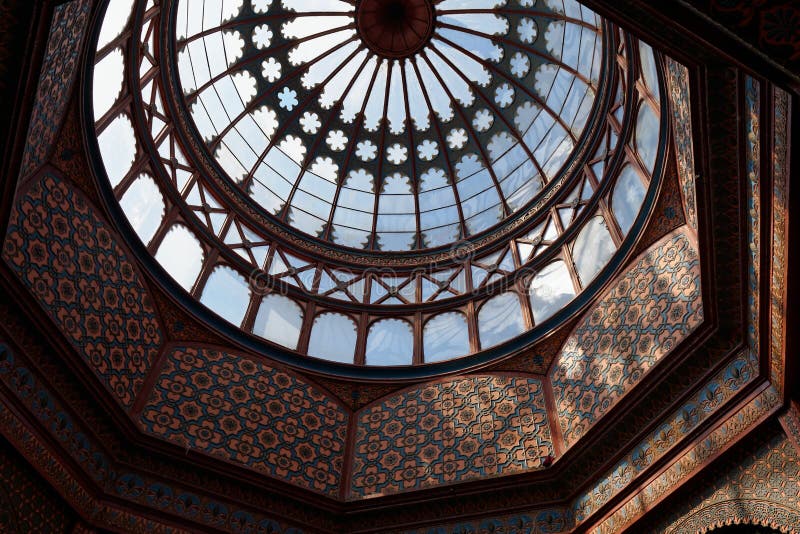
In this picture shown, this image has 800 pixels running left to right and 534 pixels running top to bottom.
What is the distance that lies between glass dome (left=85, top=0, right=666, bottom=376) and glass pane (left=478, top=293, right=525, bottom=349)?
33 mm

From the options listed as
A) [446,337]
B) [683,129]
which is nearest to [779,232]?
[683,129]

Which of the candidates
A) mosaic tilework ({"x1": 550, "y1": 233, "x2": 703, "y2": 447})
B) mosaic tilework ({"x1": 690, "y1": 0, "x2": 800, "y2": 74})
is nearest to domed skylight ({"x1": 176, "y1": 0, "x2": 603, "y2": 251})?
mosaic tilework ({"x1": 550, "y1": 233, "x2": 703, "y2": 447})

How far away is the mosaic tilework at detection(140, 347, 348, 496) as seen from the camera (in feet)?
24.7

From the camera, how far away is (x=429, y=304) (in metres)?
10.8

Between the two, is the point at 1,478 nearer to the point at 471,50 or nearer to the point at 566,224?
the point at 566,224

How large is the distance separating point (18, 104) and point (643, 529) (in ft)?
20.7

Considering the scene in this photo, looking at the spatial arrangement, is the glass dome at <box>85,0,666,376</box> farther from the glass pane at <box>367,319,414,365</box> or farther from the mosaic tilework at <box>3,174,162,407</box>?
the mosaic tilework at <box>3,174,162,407</box>

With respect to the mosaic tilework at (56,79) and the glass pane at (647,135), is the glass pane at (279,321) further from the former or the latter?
the glass pane at (647,135)

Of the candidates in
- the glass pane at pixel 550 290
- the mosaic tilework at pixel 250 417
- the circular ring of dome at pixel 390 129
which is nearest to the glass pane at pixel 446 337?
the glass pane at pixel 550 290

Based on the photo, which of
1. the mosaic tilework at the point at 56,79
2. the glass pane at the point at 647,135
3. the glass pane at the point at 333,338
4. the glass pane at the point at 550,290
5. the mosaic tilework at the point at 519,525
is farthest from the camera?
the glass pane at the point at 333,338

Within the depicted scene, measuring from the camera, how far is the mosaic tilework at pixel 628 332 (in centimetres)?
698

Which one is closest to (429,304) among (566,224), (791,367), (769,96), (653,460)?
(566,224)

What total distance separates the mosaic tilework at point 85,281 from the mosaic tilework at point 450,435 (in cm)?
292

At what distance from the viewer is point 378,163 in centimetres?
1311
